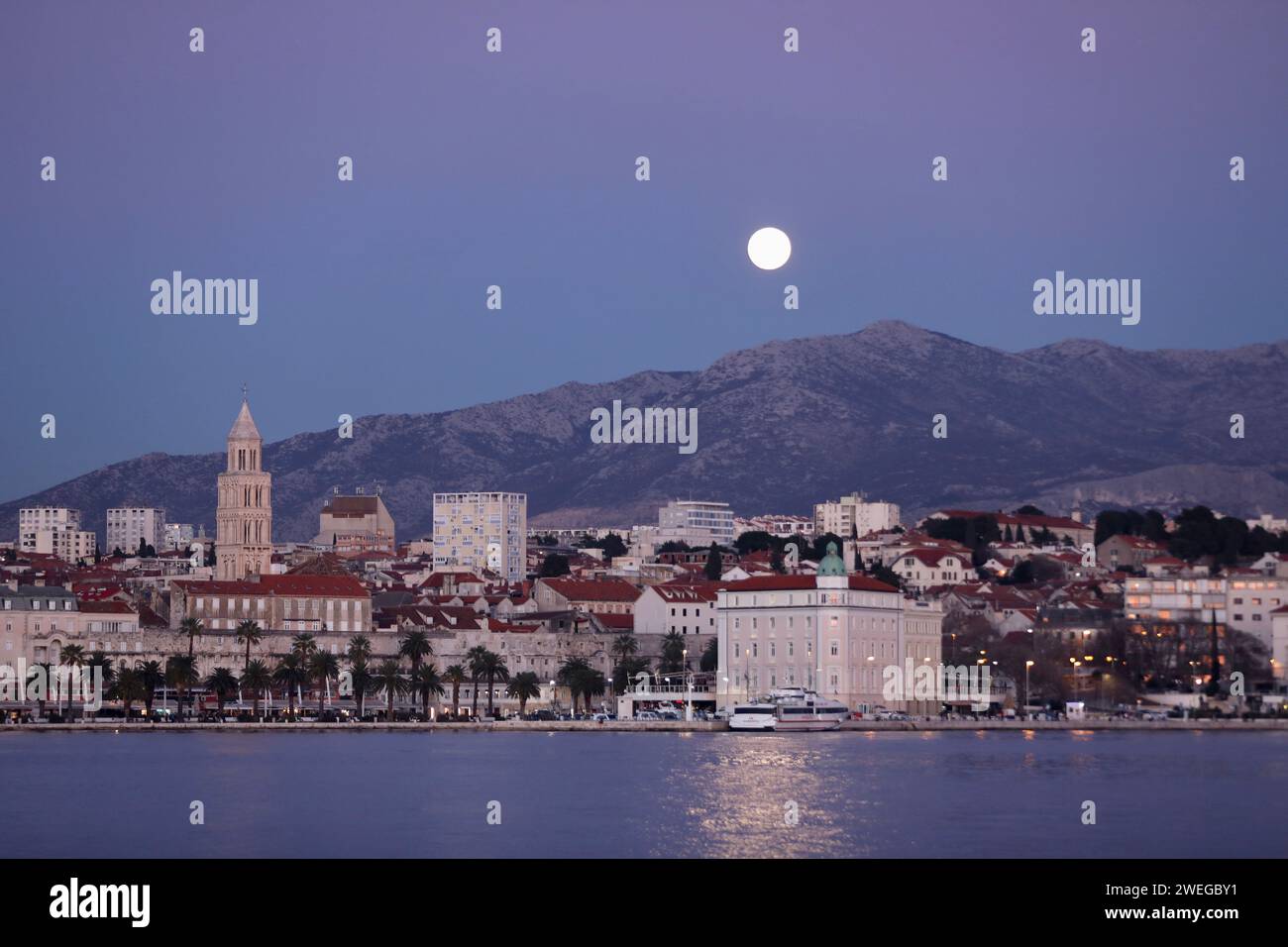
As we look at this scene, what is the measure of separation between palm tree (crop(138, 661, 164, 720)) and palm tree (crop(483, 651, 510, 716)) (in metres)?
15.5

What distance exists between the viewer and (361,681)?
112625 millimetres

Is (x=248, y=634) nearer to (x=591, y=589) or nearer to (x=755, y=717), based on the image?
(x=755, y=717)

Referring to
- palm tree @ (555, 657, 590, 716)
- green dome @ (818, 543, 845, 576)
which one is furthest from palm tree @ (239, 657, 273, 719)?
green dome @ (818, 543, 845, 576)


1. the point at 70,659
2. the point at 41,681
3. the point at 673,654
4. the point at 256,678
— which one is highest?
the point at 70,659

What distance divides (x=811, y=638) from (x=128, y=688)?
3341 centimetres

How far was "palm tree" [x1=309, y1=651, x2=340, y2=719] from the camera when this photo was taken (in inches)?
4368

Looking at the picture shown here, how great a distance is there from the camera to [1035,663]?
125938 millimetres

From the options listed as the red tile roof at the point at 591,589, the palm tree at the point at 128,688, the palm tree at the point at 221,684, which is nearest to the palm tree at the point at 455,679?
the palm tree at the point at 221,684

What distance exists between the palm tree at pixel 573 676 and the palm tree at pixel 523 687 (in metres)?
2.04

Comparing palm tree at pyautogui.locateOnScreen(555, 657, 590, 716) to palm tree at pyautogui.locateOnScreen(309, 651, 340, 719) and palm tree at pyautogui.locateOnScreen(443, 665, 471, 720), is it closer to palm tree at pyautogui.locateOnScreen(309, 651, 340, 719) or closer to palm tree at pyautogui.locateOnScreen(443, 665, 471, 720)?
palm tree at pyautogui.locateOnScreen(443, 665, 471, 720)

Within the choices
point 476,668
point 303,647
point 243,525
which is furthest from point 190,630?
point 243,525

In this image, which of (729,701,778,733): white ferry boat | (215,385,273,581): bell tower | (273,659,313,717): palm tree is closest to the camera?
(729,701,778,733): white ferry boat
